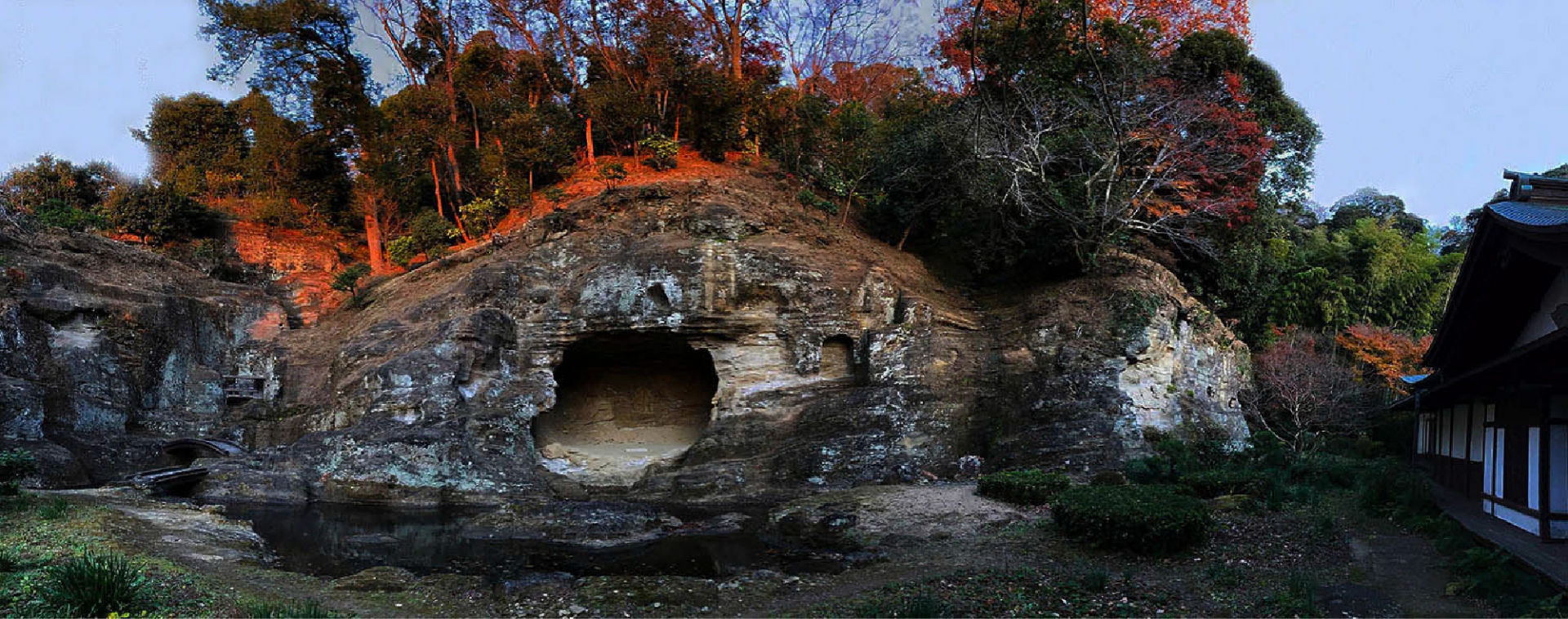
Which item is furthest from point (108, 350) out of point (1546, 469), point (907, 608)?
point (1546, 469)

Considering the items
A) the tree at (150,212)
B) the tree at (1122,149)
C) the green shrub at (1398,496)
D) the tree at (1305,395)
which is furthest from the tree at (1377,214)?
the tree at (150,212)

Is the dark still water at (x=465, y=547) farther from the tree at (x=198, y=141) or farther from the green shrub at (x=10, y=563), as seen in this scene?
the tree at (x=198, y=141)

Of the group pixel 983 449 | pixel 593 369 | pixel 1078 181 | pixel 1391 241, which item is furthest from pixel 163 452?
pixel 1391 241

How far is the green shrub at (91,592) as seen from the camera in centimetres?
699

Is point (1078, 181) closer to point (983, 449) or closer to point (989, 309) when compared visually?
point (989, 309)

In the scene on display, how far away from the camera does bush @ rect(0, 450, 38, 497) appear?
1318cm

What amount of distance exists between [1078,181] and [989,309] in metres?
4.54

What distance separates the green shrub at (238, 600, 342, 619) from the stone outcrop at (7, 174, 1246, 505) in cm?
1010

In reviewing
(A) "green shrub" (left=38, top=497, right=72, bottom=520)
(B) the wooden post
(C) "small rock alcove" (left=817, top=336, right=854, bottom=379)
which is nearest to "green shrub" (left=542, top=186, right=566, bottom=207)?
(C) "small rock alcove" (left=817, top=336, right=854, bottom=379)

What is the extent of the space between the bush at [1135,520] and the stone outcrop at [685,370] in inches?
300

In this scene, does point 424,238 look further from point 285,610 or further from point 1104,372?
point 1104,372

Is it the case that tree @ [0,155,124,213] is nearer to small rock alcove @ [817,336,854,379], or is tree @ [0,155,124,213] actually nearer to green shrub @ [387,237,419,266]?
green shrub @ [387,237,419,266]

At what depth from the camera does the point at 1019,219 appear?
23.5 m

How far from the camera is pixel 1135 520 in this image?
1027cm
